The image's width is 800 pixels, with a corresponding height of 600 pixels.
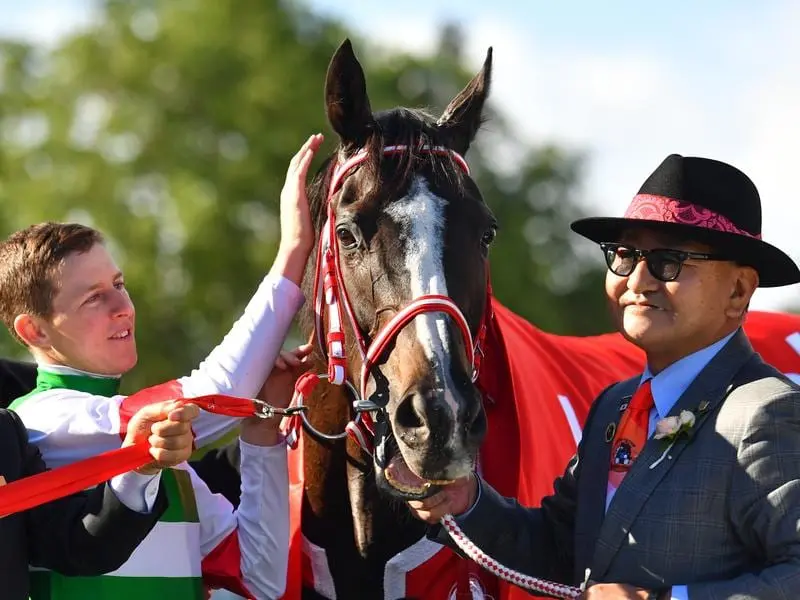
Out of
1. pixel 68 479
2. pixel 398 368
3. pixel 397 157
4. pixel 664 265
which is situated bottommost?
pixel 68 479

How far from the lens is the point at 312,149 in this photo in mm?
3262

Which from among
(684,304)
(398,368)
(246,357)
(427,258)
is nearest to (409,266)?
(427,258)

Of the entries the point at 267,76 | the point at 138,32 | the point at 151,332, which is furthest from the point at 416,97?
the point at 151,332

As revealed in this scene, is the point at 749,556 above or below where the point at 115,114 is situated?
below

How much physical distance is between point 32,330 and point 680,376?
5.70 ft

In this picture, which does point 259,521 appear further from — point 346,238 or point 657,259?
point 657,259

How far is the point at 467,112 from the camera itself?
11.4 feet

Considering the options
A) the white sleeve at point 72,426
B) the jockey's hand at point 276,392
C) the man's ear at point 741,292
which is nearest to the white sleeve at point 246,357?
the jockey's hand at point 276,392

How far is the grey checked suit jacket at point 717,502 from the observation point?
2369mm

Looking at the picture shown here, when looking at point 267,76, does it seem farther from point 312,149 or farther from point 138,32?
point 312,149

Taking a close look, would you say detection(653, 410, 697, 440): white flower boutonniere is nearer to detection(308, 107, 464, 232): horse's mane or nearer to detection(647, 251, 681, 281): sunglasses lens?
detection(647, 251, 681, 281): sunglasses lens

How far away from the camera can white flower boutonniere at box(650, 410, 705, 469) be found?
2539 mm

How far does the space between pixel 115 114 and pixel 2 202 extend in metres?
2.40

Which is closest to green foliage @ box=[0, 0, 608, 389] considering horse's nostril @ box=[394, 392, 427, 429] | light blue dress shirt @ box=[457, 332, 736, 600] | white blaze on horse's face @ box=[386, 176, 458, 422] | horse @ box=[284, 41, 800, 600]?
horse @ box=[284, 41, 800, 600]
